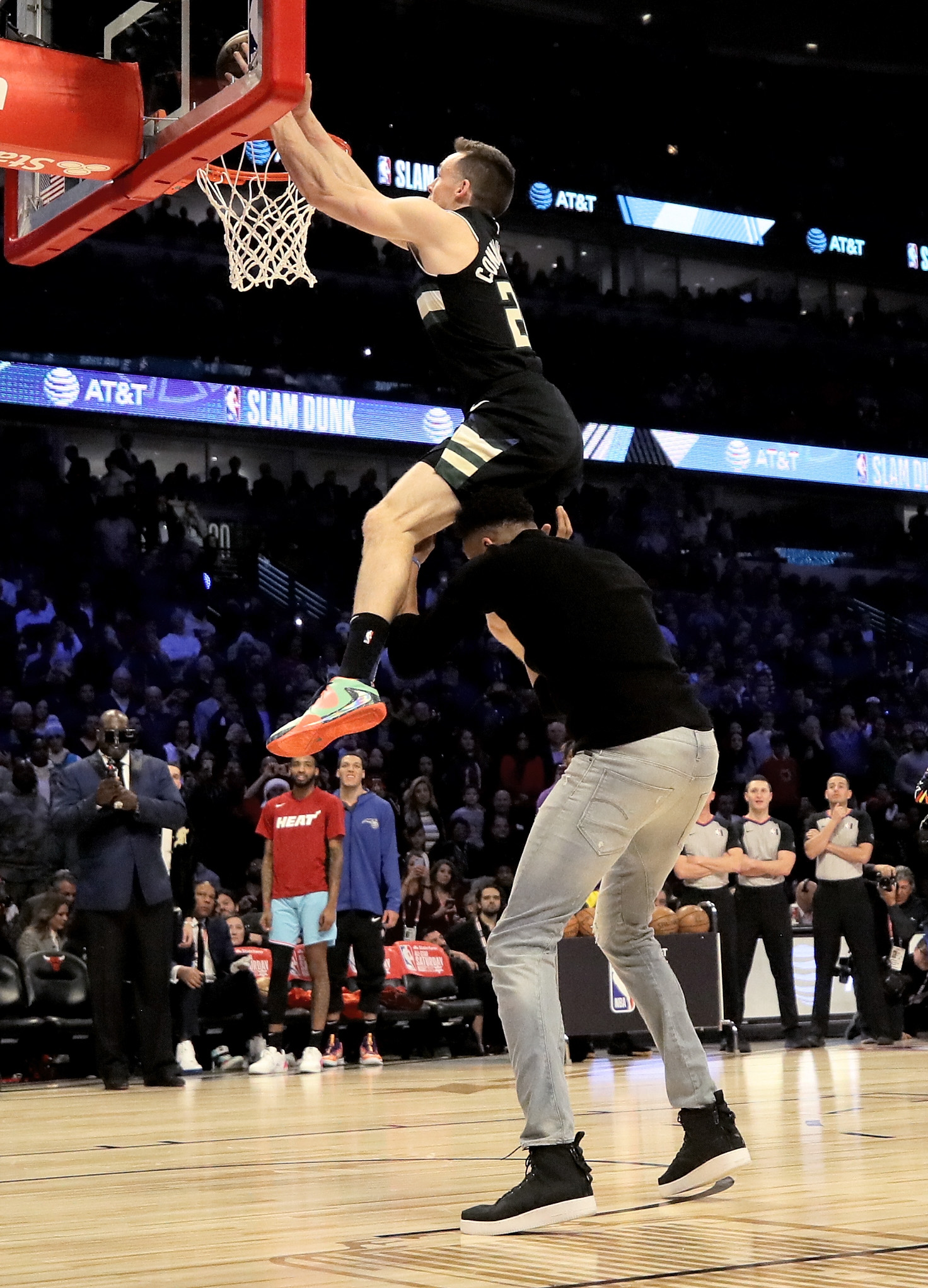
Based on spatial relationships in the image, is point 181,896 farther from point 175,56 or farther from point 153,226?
point 153,226

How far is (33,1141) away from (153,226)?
1618cm

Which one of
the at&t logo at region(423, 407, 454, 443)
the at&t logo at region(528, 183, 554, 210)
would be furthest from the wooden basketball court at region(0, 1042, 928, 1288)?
the at&t logo at region(528, 183, 554, 210)

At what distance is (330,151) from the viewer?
5211mm

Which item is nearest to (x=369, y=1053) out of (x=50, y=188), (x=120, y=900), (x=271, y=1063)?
(x=271, y=1063)

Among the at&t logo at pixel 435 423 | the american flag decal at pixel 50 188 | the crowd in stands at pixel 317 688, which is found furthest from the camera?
the at&t logo at pixel 435 423

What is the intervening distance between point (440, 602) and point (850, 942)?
9.01 metres

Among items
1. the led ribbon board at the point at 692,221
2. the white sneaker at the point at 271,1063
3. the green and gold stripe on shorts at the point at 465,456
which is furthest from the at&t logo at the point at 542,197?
the green and gold stripe on shorts at the point at 465,456

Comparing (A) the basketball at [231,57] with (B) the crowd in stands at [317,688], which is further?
(B) the crowd in stands at [317,688]

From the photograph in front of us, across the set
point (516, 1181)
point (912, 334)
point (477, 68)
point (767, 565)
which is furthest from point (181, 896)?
point (912, 334)

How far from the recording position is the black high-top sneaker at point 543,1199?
13.4 feet

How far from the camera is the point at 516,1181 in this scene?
5.18m

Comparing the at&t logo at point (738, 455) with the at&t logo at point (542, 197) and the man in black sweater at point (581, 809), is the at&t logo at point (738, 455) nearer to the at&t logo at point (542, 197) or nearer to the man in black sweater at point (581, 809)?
the at&t logo at point (542, 197)

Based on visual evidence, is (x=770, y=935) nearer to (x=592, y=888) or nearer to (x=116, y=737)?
(x=116, y=737)

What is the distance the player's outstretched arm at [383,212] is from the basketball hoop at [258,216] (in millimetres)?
1834
